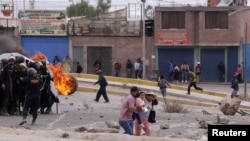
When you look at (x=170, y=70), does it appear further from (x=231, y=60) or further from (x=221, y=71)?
(x=231, y=60)

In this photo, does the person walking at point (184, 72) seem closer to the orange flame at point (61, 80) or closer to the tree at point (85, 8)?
Result: the orange flame at point (61, 80)

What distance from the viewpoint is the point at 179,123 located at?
21.4m

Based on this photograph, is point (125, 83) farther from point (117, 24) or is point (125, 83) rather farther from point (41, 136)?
point (41, 136)

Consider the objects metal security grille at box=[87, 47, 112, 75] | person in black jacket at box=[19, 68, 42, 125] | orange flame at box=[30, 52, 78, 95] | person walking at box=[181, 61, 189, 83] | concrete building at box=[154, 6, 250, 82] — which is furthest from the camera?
metal security grille at box=[87, 47, 112, 75]

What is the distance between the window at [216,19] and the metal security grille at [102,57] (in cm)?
756

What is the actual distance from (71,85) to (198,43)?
2088cm

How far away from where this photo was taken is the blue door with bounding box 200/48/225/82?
52406mm

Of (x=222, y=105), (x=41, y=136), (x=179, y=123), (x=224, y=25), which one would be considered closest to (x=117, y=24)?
(x=224, y=25)

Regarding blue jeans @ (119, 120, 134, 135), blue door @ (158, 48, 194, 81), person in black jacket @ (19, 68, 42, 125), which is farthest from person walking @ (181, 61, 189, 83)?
blue jeans @ (119, 120, 134, 135)

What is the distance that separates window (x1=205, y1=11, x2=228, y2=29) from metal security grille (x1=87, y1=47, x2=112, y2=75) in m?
7.56

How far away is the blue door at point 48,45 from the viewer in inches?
2144

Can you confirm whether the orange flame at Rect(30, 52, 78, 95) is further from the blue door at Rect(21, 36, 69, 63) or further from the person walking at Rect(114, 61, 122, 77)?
the blue door at Rect(21, 36, 69, 63)

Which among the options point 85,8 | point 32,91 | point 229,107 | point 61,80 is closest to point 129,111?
point 32,91

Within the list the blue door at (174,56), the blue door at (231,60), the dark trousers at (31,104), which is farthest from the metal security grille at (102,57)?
the dark trousers at (31,104)
